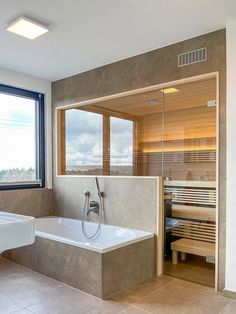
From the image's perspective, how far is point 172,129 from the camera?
127 inches

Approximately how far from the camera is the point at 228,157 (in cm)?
264

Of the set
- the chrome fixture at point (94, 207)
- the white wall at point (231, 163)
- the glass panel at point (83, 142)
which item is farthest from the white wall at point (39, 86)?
the white wall at point (231, 163)

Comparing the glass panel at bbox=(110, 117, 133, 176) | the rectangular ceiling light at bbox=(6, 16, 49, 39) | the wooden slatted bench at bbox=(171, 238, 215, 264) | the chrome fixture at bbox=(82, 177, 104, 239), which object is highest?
the rectangular ceiling light at bbox=(6, 16, 49, 39)

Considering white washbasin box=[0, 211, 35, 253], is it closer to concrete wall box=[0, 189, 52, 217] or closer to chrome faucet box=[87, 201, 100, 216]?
chrome faucet box=[87, 201, 100, 216]

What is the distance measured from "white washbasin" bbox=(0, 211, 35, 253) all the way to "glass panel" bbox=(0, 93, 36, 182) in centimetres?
259

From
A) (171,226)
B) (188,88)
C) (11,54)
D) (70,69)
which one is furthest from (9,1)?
(171,226)

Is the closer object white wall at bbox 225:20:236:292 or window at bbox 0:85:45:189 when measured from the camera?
white wall at bbox 225:20:236:292

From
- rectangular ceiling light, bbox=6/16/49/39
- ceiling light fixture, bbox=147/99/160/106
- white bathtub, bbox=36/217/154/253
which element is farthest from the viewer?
ceiling light fixture, bbox=147/99/160/106

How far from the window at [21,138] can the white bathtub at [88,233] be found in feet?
2.21

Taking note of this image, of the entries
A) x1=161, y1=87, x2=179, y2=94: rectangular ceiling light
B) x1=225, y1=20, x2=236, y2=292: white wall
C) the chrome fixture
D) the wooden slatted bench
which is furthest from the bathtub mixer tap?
x1=225, y1=20, x2=236, y2=292: white wall

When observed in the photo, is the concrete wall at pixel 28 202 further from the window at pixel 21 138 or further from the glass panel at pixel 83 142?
the glass panel at pixel 83 142

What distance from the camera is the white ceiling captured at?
2.34m

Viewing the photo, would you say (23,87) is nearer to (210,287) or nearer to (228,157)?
(228,157)

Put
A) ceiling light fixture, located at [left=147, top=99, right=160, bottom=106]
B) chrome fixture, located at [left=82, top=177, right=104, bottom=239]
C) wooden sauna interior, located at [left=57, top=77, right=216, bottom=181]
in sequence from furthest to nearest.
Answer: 1. chrome fixture, located at [left=82, top=177, right=104, bottom=239]
2. ceiling light fixture, located at [left=147, top=99, right=160, bottom=106]
3. wooden sauna interior, located at [left=57, top=77, right=216, bottom=181]
